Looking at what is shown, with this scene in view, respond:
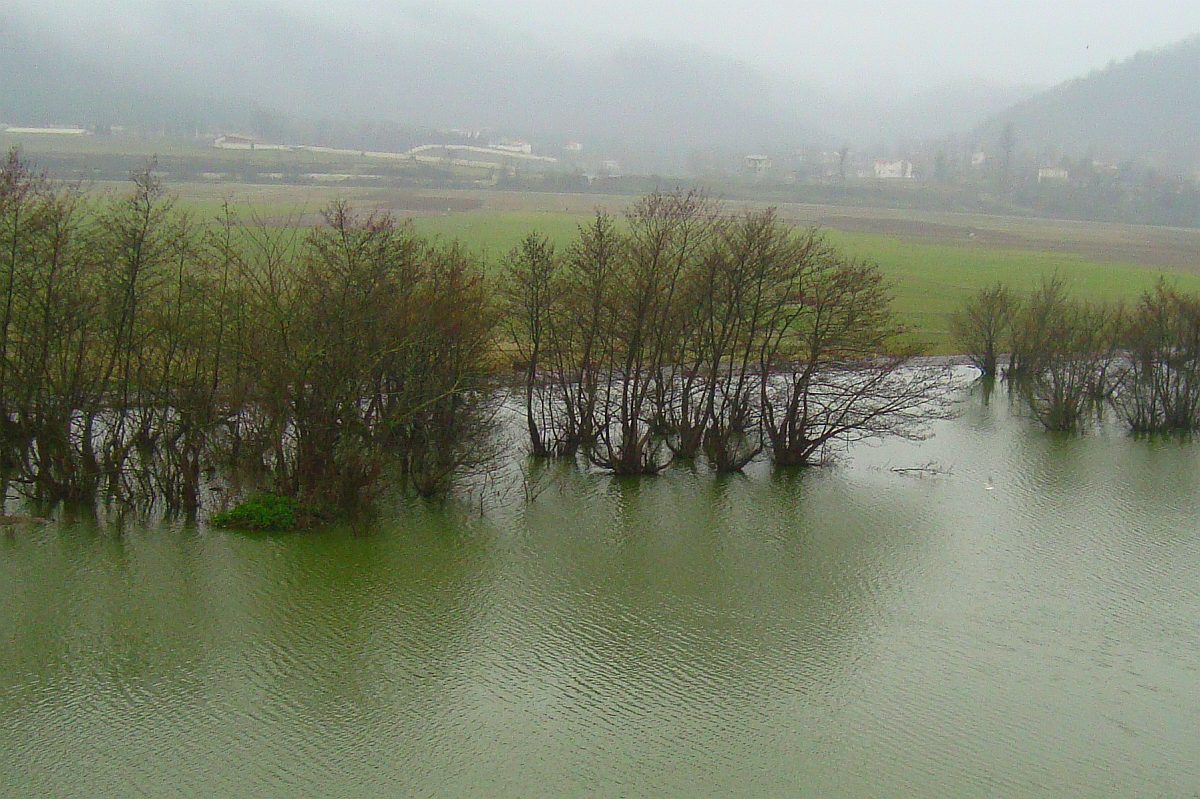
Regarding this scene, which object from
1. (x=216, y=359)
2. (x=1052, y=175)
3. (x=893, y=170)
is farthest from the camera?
(x=893, y=170)

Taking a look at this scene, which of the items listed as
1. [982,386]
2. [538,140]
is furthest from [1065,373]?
[538,140]

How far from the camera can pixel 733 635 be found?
14219 millimetres

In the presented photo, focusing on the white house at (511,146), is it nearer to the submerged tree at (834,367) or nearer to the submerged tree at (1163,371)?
the submerged tree at (1163,371)

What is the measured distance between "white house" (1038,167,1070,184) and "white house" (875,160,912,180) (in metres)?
11.2

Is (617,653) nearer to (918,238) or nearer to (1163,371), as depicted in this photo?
(1163,371)

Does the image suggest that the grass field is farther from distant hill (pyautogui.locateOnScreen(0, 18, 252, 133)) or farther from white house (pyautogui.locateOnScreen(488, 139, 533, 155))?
white house (pyautogui.locateOnScreen(488, 139, 533, 155))

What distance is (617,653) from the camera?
13.5m

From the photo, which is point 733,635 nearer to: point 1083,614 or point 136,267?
point 1083,614

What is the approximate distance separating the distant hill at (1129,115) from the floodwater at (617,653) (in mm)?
102707

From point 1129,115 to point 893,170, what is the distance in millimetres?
39213

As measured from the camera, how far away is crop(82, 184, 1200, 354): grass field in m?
44.1

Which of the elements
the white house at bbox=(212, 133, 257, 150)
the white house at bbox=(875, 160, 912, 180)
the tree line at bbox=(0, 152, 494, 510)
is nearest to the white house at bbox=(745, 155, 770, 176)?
the white house at bbox=(875, 160, 912, 180)

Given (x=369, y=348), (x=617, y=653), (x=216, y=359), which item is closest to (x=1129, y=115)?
(x=369, y=348)

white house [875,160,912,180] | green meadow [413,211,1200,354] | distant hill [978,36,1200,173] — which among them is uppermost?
distant hill [978,36,1200,173]
